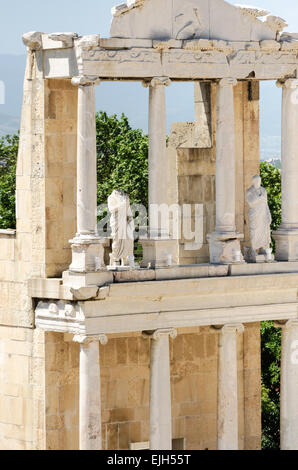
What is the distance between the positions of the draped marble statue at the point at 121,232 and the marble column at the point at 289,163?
4.73 m

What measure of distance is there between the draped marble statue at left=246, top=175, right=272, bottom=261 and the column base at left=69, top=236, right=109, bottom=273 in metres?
5.17

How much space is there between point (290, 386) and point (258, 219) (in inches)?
195

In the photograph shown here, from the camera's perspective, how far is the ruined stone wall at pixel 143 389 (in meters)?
40.0

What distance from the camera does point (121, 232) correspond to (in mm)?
39594

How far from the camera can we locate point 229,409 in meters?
41.0

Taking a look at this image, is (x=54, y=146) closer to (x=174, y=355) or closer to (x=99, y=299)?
(x=99, y=299)

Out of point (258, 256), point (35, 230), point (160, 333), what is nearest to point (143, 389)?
point (160, 333)

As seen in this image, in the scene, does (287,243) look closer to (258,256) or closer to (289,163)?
(258,256)

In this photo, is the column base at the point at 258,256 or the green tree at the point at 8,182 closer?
the column base at the point at 258,256

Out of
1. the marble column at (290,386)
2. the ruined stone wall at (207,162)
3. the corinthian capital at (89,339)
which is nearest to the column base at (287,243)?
the marble column at (290,386)

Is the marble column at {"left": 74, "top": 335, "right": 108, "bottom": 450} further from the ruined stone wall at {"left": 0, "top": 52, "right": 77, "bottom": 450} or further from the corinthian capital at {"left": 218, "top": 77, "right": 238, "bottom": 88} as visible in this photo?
the corinthian capital at {"left": 218, "top": 77, "right": 238, "bottom": 88}

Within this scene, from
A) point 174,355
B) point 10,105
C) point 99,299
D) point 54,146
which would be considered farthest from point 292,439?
point 10,105

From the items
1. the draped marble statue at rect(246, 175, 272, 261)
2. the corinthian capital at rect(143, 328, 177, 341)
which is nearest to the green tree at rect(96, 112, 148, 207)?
the draped marble statue at rect(246, 175, 272, 261)

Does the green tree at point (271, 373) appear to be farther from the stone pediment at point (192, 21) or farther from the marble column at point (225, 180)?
the stone pediment at point (192, 21)
